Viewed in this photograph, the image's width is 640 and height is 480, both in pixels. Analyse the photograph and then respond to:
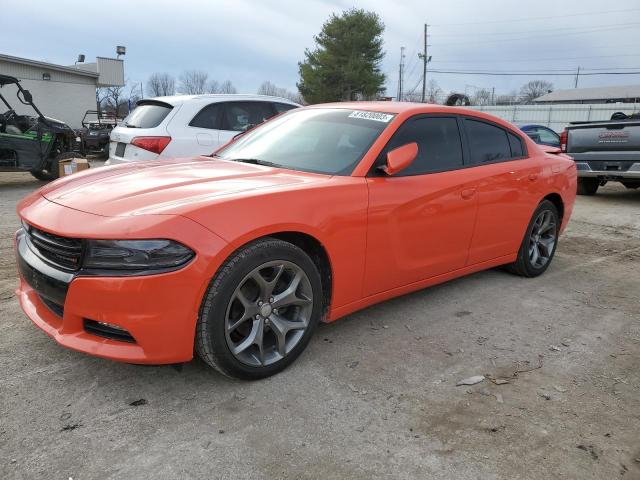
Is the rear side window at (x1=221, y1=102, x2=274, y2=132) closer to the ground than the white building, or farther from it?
closer to the ground

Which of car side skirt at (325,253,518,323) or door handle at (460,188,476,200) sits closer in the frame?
car side skirt at (325,253,518,323)

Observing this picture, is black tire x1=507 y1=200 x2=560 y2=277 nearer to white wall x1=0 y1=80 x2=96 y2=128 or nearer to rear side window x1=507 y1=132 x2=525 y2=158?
rear side window x1=507 y1=132 x2=525 y2=158

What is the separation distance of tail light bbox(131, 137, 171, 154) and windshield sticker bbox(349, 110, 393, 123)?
359 centimetres

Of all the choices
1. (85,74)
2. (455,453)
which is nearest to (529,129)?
(455,453)

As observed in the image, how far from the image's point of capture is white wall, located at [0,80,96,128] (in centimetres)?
2430

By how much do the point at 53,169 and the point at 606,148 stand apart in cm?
1101

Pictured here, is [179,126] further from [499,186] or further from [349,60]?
[349,60]

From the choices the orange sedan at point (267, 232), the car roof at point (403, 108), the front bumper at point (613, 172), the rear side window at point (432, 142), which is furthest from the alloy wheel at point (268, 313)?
the front bumper at point (613, 172)

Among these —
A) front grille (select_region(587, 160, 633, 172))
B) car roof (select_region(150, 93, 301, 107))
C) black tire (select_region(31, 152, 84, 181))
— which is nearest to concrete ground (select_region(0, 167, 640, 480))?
car roof (select_region(150, 93, 301, 107))

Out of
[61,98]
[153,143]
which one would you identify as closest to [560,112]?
[61,98]

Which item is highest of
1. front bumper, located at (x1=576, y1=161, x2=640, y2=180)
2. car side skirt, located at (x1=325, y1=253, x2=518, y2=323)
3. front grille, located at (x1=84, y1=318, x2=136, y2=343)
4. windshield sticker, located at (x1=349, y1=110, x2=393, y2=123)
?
windshield sticker, located at (x1=349, y1=110, x2=393, y2=123)

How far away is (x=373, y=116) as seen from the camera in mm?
3607

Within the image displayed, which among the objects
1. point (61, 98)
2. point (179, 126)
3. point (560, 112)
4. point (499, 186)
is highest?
point (560, 112)

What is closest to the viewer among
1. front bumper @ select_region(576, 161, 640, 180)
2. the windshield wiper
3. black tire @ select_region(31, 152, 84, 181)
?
the windshield wiper
